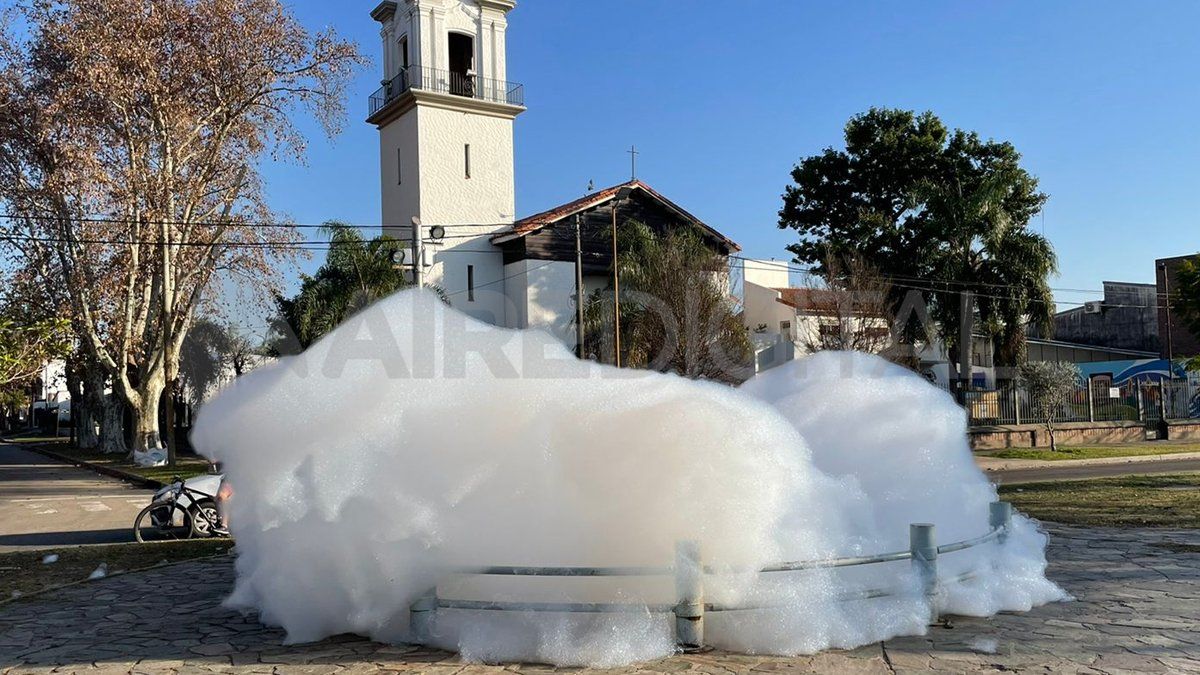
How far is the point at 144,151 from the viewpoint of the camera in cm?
2897

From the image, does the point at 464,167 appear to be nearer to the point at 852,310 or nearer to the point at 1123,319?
the point at 852,310

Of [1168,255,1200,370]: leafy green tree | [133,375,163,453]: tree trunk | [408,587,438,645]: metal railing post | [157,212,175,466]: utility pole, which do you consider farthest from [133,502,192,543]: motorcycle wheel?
[133,375,163,453]: tree trunk

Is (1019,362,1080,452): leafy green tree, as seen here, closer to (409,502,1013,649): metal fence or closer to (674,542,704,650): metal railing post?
(409,502,1013,649): metal fence

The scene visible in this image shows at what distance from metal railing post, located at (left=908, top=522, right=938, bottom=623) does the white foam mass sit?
95 millimetres

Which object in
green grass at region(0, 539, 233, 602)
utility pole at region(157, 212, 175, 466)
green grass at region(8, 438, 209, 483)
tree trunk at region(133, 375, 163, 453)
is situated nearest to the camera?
green grass at region(0, 539, 233, 602)

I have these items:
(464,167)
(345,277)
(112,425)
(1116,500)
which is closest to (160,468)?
(345,277)

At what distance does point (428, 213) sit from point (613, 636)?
36.6 meters

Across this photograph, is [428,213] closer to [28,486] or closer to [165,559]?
[28,486]

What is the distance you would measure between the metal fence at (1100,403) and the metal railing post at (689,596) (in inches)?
1113

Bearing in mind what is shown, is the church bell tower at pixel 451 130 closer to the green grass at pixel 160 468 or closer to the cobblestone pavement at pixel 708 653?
the green grass at pixel 160 468

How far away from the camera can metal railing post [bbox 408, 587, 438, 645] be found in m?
5.86

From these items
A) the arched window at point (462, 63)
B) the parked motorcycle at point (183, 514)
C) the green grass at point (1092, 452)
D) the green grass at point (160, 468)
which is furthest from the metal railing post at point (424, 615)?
the arched window at point (462, 63)

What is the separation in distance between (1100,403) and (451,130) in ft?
93.3

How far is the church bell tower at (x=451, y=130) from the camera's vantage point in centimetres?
4097
